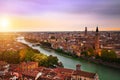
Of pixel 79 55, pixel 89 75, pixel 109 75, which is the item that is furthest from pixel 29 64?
pixel 79 55

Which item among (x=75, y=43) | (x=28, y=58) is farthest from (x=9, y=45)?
(x=75, y=43)

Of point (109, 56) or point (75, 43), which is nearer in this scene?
point (109, 56)

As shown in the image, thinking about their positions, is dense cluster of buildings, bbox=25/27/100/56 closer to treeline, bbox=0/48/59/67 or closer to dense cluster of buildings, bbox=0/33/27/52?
dense cluster of buildings, bbox=0/33/27/52

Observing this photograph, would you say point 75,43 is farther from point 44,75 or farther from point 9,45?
point 44,75

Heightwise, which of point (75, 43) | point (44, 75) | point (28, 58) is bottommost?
point (75, 43)

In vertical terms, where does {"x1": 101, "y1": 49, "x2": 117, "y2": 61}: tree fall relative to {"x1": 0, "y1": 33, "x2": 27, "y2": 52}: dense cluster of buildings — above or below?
below

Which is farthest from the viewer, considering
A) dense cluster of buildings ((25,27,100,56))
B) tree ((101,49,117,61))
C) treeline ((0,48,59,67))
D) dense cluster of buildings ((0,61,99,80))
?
dense cluster of buildings ((25,27,100,56))

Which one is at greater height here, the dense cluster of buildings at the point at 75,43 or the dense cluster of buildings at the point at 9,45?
the dense cluster of buildings at the point at 9,45

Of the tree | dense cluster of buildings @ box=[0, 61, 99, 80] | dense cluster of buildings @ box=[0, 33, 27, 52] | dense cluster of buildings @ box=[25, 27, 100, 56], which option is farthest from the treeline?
dense cluster of buildings @ box=[25, 27, 100, 56]

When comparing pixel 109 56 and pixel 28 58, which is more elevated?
pixel 28 58

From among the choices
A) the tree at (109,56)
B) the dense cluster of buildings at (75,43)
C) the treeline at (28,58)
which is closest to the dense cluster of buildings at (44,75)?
the treeline at (28,58)

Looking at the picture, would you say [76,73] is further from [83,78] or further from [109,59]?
[109,59]

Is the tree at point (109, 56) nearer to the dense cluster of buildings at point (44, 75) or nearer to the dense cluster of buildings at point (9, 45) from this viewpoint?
A: the dense cluster of buildings at point (44, 75)

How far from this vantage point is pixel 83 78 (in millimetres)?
4973
